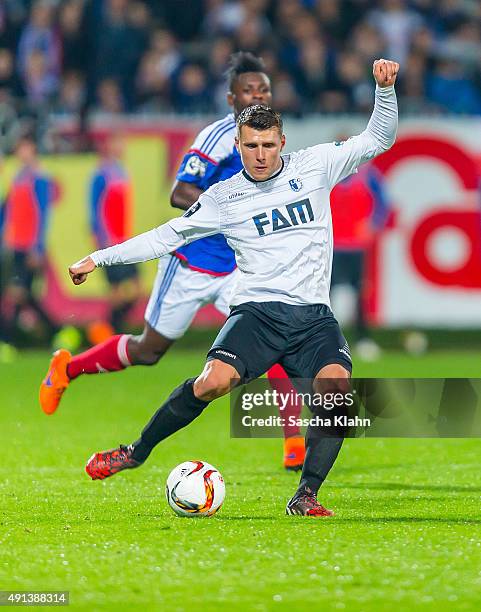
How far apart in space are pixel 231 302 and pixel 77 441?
2833 millimetres

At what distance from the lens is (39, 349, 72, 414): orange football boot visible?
9367 mm

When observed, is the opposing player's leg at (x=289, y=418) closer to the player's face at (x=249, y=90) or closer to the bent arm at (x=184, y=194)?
the bent arm at (x=184, y=194)

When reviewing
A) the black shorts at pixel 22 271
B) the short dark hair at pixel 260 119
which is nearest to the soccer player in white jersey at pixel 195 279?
the short dark hair at pixel 260 119

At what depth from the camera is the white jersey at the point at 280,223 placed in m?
7.09

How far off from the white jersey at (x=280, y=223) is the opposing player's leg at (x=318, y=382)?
0.21 metres

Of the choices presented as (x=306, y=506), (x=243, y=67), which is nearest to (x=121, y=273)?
(x=243, y=67)

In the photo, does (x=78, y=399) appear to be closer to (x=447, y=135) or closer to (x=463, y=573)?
(x=447, y=135)

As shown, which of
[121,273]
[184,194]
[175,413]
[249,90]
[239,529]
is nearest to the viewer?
[239,529]

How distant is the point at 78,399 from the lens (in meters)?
12.4

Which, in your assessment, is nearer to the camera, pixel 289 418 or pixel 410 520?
pixel 410 520

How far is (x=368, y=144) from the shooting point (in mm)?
7113

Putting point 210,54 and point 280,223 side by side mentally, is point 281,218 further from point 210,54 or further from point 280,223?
point 210,54

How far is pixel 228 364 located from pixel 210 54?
10.8 metres

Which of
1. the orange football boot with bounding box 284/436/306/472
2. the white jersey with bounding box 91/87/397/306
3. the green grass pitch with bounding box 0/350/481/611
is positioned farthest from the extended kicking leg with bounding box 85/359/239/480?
the orange football boot with bounding box 284/436/306/472
